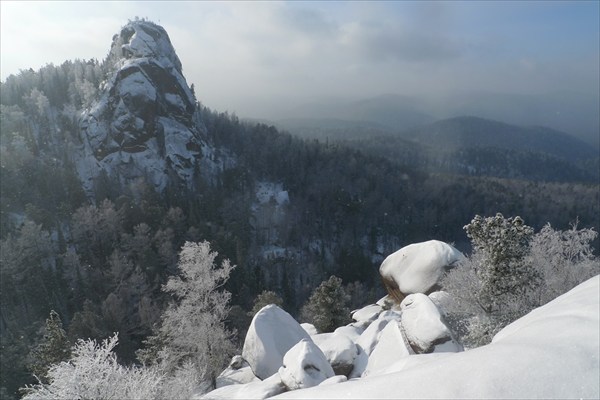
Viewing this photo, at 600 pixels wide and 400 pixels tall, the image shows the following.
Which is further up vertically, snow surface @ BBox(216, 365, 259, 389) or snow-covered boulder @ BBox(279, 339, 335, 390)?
snow-covered boulder @ BBox(279, 339, 335, 390)

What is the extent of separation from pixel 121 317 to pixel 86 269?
1778 centimetres

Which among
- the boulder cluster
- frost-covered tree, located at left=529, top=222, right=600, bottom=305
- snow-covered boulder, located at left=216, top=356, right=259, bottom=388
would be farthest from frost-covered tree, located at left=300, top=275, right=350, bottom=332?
frost-covered tree, located at left=529, top=222, right=600, bottom=305

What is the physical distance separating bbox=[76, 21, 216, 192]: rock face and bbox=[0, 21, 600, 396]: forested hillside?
0.64 meters

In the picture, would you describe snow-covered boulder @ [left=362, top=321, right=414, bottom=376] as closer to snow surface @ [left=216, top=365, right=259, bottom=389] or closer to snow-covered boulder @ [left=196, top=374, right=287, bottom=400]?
snow-covered boulder @ [left=196, top=374, right=287, bottom=400]

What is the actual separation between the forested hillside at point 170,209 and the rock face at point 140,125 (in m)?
0.64

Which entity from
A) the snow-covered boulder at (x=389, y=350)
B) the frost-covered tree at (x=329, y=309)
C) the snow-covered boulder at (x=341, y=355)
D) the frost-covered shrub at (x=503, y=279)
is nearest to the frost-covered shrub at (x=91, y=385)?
the snow-covered boulder at (x=341, y=355)

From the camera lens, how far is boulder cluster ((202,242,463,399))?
1705 cm

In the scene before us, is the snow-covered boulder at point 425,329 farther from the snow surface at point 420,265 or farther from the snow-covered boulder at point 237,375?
the snow-covered boulder at point 237,375

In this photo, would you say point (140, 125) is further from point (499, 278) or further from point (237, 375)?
point (499, 278)

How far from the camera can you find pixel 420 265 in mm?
29453

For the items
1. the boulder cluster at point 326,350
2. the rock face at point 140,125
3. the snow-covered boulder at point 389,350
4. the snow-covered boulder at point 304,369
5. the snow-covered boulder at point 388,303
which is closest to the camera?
the snow-covered boulder at point 304,369

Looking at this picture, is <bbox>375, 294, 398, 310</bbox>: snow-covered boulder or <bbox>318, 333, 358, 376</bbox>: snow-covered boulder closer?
<bbox>318, 333, 358, 376</bbox>: snow-covered boulder

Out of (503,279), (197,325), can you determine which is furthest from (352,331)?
(197,325)

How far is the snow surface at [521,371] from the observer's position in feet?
18.5
